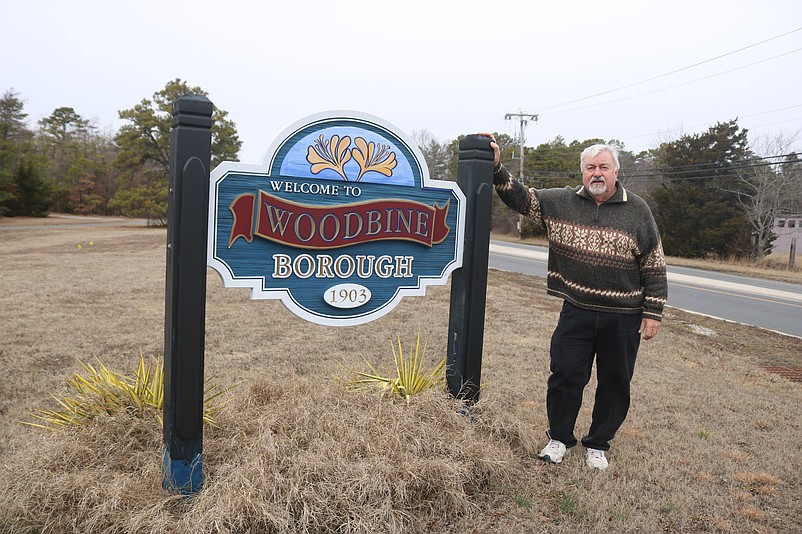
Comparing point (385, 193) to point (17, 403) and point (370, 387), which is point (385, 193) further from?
point (17, 403)

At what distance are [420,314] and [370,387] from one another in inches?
168

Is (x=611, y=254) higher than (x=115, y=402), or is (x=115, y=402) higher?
(x=611, y=254)

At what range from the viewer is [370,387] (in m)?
3.41

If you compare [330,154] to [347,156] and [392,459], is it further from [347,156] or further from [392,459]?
[392,459]

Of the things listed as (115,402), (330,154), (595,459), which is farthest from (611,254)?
(115,402)

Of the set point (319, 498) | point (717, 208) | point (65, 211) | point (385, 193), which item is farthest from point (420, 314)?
point (65, 211)

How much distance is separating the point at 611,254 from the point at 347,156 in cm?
152

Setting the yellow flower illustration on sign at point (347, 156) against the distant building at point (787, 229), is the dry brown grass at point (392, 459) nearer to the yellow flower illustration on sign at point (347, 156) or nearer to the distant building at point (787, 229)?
the yellow flower illustration on sign at point (347, 156)

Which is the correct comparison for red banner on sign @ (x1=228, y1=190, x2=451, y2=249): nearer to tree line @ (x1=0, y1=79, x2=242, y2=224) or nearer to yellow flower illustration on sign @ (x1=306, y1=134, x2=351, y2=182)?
yellow flower illustration on sign @ (x1=306, y1=134, x2=351, y2=182)

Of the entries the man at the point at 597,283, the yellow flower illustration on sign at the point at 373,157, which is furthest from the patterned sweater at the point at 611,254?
the yellow flower illustration on sign at the point at 373,157

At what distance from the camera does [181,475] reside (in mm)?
2586

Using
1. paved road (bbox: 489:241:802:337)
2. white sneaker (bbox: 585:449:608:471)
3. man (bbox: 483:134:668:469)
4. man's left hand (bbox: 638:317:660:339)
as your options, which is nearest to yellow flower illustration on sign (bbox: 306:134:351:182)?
man (bbox: 483:134:668:469)

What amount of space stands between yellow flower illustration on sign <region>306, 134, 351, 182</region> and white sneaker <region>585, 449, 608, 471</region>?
2.11 metres

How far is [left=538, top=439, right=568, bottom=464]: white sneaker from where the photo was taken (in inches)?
133
